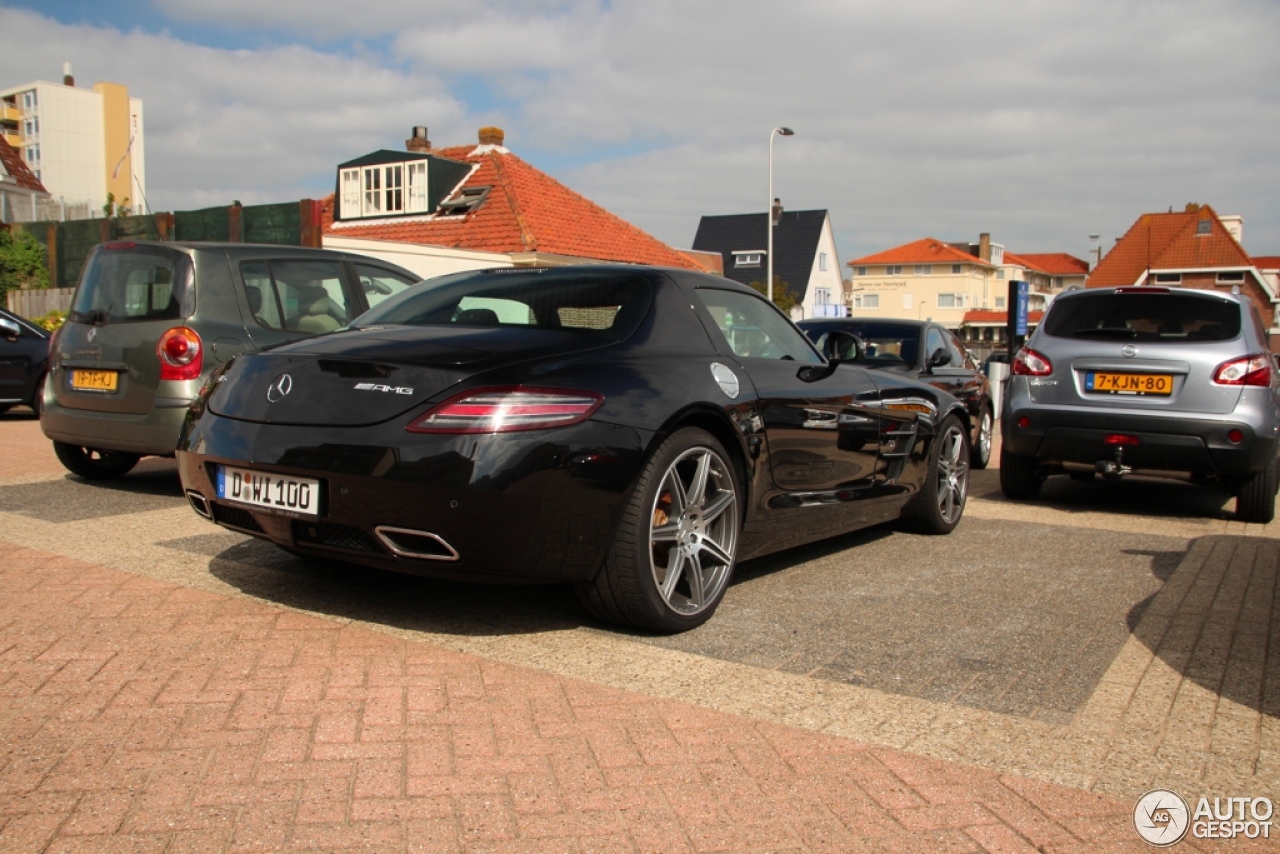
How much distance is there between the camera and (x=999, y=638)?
14.0 feet

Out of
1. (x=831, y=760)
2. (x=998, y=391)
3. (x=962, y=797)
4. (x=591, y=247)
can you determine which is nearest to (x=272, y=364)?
(x=831, y=760)

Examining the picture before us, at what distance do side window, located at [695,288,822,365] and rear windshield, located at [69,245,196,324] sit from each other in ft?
11.8

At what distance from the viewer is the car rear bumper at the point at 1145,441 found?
7.14 m

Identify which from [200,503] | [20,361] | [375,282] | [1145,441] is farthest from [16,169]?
[1145,441]

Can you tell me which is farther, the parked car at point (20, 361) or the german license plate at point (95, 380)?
the parked car at point (20, 361)

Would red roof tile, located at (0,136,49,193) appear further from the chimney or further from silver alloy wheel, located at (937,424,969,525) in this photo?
silver alloy wheel, located at (937,424,969,525)

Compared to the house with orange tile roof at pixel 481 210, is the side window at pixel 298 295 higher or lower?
lower

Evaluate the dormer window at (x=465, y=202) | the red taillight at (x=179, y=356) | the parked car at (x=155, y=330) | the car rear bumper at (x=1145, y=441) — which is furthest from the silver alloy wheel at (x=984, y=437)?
the dormer window at (x=465, y=202)

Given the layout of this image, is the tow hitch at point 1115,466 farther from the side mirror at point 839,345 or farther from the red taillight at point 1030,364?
the side mirror at point 839,345

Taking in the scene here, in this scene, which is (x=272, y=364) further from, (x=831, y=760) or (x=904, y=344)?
(x=904, y=344)

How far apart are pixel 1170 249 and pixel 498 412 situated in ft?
246

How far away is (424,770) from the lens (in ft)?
9.52

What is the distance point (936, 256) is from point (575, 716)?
108840 millimetres

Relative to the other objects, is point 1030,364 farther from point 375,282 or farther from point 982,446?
point 375,282
